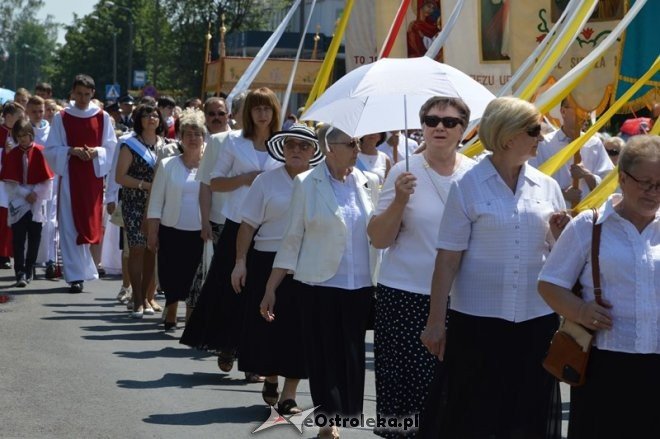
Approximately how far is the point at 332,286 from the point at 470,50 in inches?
242

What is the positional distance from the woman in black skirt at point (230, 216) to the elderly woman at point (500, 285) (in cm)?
357

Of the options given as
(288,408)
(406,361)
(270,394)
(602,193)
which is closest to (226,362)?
(270,394)

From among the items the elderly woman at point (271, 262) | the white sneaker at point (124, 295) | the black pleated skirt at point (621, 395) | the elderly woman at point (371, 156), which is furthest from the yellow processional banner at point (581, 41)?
the white sneaker at point (124, 295)

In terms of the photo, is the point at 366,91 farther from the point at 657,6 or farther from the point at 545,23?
the point at 545,23

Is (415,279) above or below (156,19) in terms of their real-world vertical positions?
below

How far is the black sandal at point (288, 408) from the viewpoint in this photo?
315 inches

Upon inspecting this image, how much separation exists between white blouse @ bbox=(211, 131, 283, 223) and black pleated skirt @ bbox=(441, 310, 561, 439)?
3.81 m

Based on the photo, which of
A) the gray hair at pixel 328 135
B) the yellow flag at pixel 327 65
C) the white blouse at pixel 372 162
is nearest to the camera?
the gray hair at pixel 328 135

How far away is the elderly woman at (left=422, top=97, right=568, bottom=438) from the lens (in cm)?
553

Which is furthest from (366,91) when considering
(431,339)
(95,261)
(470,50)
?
(95,261)

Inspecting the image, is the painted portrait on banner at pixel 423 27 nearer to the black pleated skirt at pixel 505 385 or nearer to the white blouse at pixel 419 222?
the white blouse at pixel 419 222

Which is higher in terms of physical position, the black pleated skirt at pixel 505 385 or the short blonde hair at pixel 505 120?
the short blonde hair at pixel 505 120

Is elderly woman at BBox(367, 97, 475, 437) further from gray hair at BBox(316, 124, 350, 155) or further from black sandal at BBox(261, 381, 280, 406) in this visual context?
black sandal at BBox(261, 381, 280, 406)

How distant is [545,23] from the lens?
10.6 m
